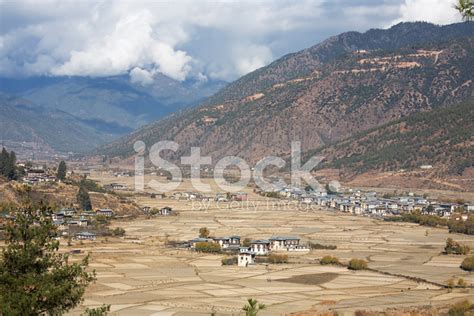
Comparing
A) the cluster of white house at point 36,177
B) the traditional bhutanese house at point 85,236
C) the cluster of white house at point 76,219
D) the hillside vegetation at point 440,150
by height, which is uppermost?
the hillside vegetation at point 440,150

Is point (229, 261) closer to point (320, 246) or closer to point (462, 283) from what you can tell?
point (320, 246)

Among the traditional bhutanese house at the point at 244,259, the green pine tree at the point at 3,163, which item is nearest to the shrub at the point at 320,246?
the traditional bhutanese house at the point at 244,259

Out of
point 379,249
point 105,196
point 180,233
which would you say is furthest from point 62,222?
point 379,249

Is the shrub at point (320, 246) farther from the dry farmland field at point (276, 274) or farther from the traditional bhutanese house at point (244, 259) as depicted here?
the traditional bhutanese house at point (244, 259)

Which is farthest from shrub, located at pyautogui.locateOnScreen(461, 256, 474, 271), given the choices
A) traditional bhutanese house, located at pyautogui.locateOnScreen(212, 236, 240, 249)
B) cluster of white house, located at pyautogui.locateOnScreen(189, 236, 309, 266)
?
traditional bhutanese house, located at pyautogui.locateOnScreen(212, 236, 240, 249)

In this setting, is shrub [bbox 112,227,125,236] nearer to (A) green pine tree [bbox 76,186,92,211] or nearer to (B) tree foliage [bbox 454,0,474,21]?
(A) green pine tree [bbox 76,186,92,211]

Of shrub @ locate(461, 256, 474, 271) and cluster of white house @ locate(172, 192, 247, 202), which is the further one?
cluster of white house @ locate(172, 192, 247, 202)

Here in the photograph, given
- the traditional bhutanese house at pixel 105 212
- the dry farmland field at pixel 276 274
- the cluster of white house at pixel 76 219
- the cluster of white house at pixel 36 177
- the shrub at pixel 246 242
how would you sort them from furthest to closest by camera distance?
the cluster of white house at pixel 36 177 < the traditional bhutanese house at pixel 105 212 < the cluster of white house at pixel 76 219 < the shrub at pixel 246 242 < the dry farmland field at pixel 276 274
